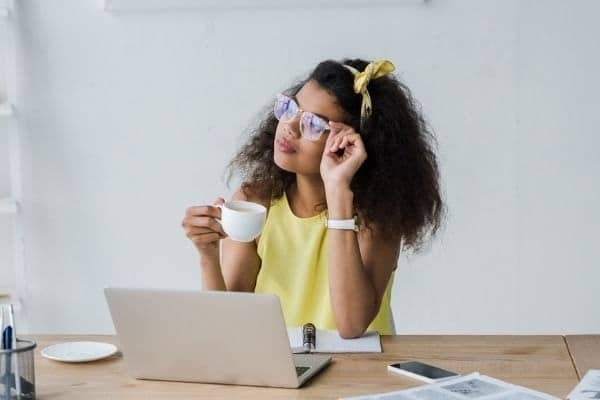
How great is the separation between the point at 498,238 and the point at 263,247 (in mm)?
1239

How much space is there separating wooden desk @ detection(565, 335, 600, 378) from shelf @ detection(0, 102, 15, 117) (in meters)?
2.13

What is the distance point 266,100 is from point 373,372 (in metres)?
1.78

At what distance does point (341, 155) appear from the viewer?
7.17 feet

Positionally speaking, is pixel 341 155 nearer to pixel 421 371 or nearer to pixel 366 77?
pixel 366 77

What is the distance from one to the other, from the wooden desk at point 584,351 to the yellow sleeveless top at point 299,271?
0.51 meters

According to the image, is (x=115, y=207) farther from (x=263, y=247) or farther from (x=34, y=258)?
(x=263, y=247)

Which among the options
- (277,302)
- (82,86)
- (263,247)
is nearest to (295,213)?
(263,247)

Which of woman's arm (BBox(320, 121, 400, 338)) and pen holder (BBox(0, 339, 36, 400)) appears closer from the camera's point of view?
pen holder (BBox(0, 339, 36, 400))

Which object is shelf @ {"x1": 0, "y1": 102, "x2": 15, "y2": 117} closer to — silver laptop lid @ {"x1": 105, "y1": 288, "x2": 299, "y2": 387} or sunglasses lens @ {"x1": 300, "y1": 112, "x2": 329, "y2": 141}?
sunglasses lens @ {"x1": 300, "y1": 112, "x2": 329, "y2": 141}

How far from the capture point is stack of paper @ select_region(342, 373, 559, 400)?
1505 mm

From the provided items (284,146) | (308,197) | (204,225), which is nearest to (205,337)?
(204,225)

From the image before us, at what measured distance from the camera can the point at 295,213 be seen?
234cm

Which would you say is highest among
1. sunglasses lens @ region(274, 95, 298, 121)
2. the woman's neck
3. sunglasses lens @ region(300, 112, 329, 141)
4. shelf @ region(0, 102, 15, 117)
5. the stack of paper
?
shelf @ region(0, 102, 15, 117)

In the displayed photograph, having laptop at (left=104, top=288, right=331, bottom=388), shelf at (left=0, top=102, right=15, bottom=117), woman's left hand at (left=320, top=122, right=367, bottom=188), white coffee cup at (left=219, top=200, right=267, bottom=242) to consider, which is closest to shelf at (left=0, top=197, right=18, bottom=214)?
shelf at (left=0, top=102, right=15, bottom=117)
